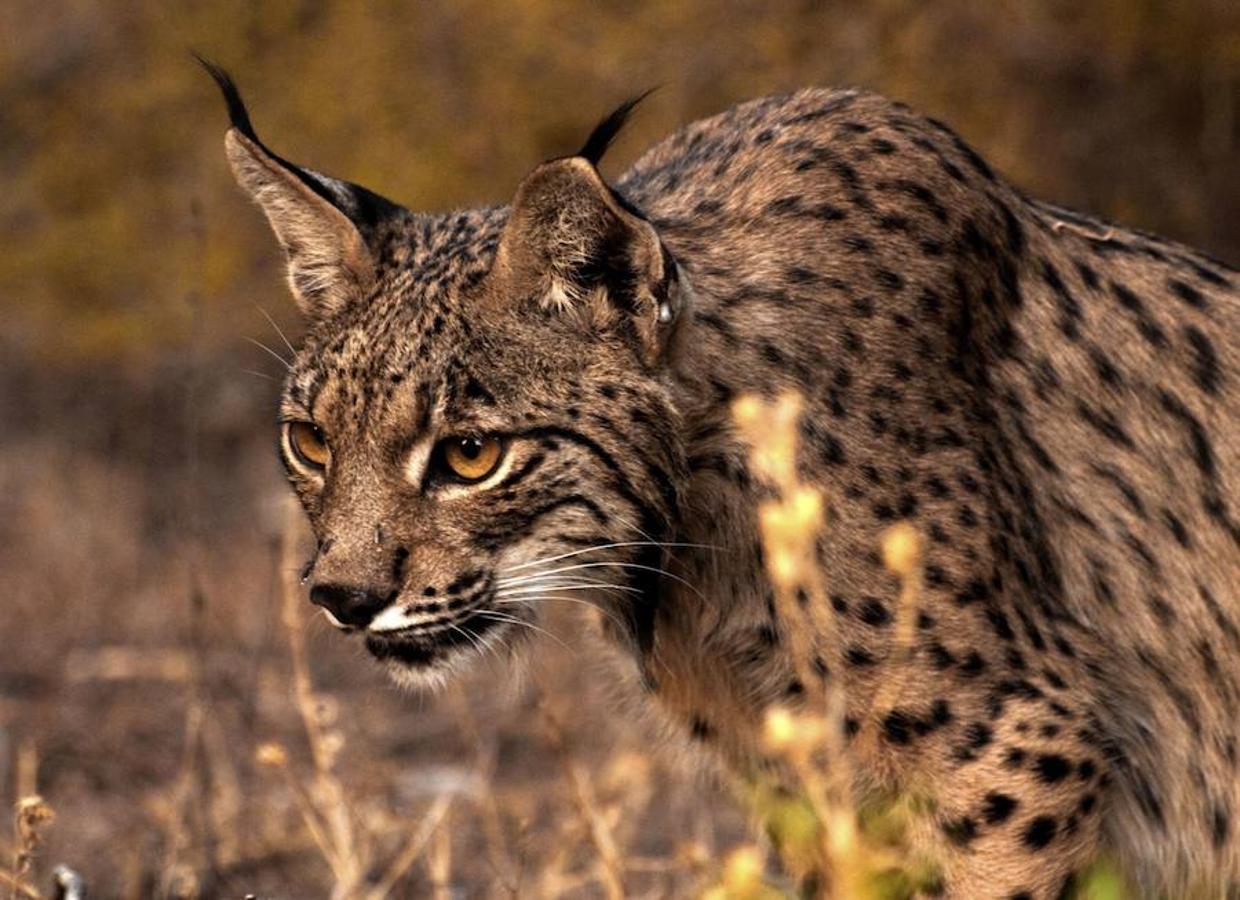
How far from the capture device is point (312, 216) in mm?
4508

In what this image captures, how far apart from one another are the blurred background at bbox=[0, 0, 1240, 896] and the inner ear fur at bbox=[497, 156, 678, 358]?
1.00 metres

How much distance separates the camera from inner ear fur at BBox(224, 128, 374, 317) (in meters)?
4.43

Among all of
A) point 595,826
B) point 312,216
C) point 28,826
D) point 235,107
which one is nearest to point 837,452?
point 595,826

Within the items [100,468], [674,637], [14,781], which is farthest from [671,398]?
[100,468]

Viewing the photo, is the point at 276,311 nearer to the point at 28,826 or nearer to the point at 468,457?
the point at 468,457

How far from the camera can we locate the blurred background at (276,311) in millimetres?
6328

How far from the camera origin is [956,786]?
4.14 meters

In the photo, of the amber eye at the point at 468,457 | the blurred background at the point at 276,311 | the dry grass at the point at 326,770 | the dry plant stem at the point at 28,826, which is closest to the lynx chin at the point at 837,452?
the amber eye at the point at 468,457

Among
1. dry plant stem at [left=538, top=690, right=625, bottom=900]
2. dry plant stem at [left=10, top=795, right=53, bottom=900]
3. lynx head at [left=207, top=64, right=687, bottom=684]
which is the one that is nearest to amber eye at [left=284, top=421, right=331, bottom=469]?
lynx head at [left=207, top=64, right=687, bottom=684]

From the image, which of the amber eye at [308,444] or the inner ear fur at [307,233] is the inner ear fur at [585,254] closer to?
the inner ear fur at [307,233]

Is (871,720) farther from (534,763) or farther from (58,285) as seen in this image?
(58,285)

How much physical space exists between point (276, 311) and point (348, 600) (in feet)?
18.5

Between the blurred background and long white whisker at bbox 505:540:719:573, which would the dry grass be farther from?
long white whisker at bbox 505:540:719:573

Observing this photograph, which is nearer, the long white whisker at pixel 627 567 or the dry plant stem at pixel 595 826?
the long white whisker at pixel 627 567
